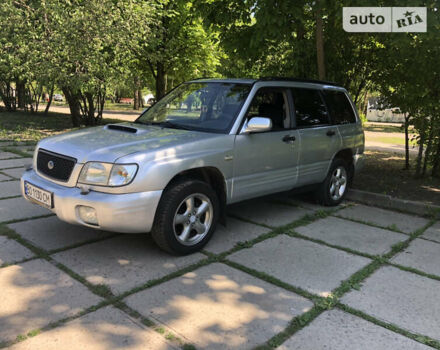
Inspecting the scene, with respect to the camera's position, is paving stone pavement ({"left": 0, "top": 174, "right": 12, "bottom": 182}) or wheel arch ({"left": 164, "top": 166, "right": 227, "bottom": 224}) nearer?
wheel arch ({"left": 164, "top": 166, "right": 227, "bottom": 224})

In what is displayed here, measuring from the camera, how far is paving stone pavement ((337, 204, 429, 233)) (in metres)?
5.31

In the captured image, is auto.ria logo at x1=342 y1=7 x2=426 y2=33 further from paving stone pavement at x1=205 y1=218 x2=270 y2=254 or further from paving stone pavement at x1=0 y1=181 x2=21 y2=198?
paving stone pavement at x1=0 y1=181 x2=21 y2=198

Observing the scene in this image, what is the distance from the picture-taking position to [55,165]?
3.80m

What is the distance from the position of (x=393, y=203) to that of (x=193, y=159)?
383cm

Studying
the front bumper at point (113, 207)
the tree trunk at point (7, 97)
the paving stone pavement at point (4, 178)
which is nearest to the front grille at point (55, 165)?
the front bumper at point (113, 207)

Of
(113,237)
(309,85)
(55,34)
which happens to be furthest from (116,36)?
(113,237)

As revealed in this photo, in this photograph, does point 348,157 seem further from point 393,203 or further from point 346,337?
point 346,337

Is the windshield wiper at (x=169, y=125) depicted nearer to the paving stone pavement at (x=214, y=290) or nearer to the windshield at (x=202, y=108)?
the windshield at (x=202, y=108)

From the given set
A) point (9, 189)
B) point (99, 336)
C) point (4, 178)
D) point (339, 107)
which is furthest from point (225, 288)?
point (4, 178)

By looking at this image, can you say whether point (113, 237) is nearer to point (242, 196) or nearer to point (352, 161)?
point (242, 196)

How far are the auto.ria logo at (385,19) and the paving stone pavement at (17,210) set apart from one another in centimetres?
518

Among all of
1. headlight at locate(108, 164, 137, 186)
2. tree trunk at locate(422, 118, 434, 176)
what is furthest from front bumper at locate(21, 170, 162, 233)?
tree trunk at locate(422, 118, 434, 176)

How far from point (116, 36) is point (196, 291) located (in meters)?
10.8

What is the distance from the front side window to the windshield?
0.21 m
